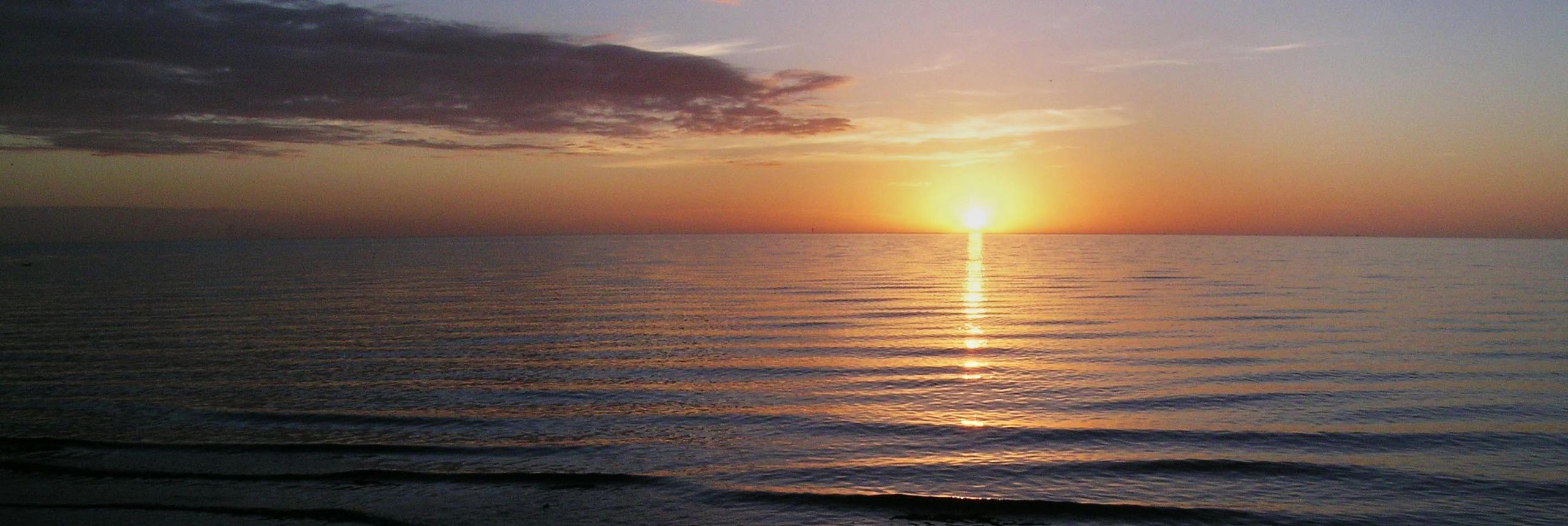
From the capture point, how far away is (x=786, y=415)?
66.0 feet

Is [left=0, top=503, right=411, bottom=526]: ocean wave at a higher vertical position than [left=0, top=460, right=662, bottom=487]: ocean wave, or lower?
higher

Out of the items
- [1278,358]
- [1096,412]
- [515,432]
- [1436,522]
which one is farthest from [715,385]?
[1278,358]

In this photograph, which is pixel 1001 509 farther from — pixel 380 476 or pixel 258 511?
pixel 258 511

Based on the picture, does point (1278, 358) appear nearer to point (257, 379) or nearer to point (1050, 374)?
A: point (1050, 374)

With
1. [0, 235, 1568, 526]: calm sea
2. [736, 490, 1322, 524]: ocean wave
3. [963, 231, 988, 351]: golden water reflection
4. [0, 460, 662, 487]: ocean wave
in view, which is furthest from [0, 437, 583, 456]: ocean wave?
[963, 231, 988, 351]: golden water reflection

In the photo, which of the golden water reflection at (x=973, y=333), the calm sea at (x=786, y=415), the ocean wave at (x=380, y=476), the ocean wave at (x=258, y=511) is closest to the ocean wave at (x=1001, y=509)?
the calm sea at (x=786, y=415)

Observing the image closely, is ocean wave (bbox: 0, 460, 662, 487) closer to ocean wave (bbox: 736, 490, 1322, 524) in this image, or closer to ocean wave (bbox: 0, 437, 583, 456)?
ocean wave (bbox: 0, 437, 583, 456)

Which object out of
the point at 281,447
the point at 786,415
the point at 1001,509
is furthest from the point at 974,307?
the point at 281,447

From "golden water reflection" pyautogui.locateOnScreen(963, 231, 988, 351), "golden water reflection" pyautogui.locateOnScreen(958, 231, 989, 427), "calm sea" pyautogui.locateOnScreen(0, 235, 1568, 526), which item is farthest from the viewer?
"golden water reflection" pyautogui.locateOnScreen(963, 231, 988, 351)

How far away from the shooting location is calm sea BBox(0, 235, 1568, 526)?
1384cm

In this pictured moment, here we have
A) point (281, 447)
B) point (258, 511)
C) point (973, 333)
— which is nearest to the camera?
point (258, 511)

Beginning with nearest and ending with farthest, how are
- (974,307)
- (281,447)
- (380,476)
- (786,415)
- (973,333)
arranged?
(380,476), (281,447), (786,415), (973,333), (974,307)

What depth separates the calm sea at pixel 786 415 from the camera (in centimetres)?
1384

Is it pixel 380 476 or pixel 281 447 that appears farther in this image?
pixel 281 447
